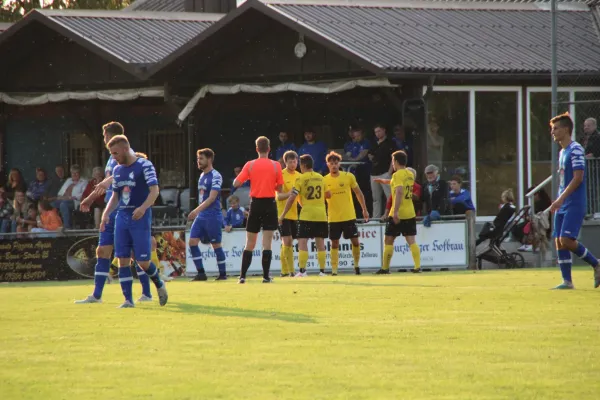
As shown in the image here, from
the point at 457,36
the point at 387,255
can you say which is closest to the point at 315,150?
the point at 457,36

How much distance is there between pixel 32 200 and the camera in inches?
1235

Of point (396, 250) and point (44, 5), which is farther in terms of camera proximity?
point (44, 5)

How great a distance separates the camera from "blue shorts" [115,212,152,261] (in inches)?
569

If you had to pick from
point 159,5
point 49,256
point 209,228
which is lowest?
point 49,256

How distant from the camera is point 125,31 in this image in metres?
32.7

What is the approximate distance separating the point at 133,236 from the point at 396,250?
1093 cm

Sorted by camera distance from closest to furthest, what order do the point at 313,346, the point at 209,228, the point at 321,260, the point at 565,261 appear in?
1. the point at 313,346
2. the point at 565,261
3. the point at 209,228
4. the point at 321,260

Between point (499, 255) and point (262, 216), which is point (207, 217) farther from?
point (499, 255)

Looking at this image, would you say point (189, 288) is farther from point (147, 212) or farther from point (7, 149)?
point (7, 149)

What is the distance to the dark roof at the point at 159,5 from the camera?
41656 mm

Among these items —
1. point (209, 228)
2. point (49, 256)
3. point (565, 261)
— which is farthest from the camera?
point (49, 256)

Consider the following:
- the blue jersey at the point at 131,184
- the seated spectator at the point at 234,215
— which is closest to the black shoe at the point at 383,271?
the seated spectator at the point at 234,215

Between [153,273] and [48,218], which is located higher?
[48,218]

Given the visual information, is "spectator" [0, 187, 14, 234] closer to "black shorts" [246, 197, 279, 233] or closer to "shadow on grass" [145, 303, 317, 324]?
"black shorts" [246, 197, 279, 233]
